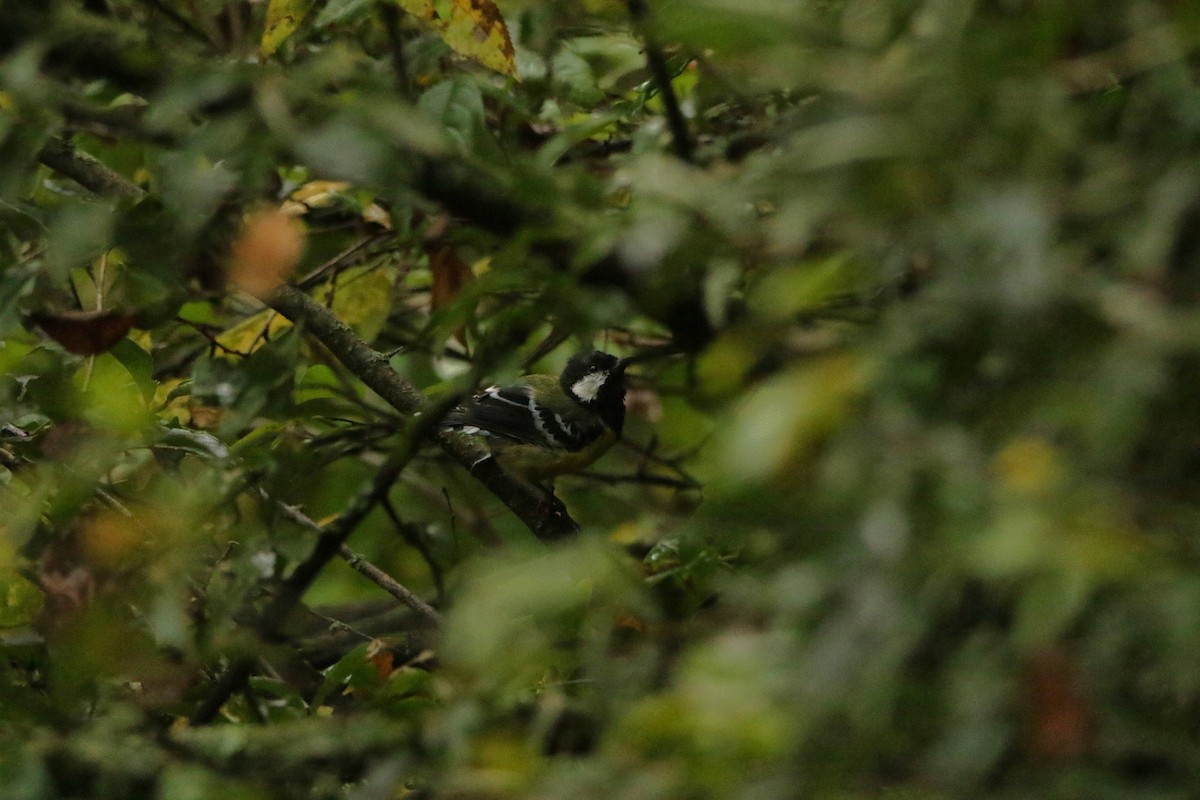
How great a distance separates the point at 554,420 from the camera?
5.46 metres

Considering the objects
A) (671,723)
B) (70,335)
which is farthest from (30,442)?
(671,723)

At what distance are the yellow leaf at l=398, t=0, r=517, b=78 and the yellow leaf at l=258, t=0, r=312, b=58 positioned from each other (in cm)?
30

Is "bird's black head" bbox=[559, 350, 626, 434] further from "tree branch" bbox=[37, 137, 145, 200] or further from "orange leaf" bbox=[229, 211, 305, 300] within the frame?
"orange leaf" bbox=[229, 211, 305, 300]

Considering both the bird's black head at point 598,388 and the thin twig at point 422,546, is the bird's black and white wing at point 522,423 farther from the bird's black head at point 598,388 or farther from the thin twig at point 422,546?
the thin twig at point 422,546

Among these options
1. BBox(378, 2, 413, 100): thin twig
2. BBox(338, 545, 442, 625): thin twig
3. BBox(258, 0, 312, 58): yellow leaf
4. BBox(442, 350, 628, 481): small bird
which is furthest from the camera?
BBox(442, 350, 628, 481): small bird

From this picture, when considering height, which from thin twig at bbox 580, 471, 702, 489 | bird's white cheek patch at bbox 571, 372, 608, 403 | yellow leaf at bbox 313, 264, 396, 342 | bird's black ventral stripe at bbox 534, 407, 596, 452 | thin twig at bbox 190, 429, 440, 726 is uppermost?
thin twig at bbox 190, 429, 440, 726

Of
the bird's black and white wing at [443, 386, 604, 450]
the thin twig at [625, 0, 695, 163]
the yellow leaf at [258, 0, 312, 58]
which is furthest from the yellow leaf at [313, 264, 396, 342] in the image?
Answer: the bird's black and white wing at [443, 386, 604, 450]

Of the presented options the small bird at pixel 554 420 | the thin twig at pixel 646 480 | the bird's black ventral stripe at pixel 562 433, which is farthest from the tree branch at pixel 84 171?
the bird's black ventral stripe at pixel 562 433

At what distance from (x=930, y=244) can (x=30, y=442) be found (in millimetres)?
1898

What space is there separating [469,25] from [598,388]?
10.6 feet

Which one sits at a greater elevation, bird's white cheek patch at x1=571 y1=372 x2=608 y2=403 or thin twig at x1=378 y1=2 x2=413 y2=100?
thin twig at x1=378 y1=2 x2=413 y2=100

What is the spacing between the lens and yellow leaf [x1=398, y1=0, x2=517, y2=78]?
7.50 ft

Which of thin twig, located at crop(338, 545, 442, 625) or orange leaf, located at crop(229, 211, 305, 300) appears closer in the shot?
orange leaf, located at crop(229, 211, 305, 300)

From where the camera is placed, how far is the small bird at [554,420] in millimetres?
5191
